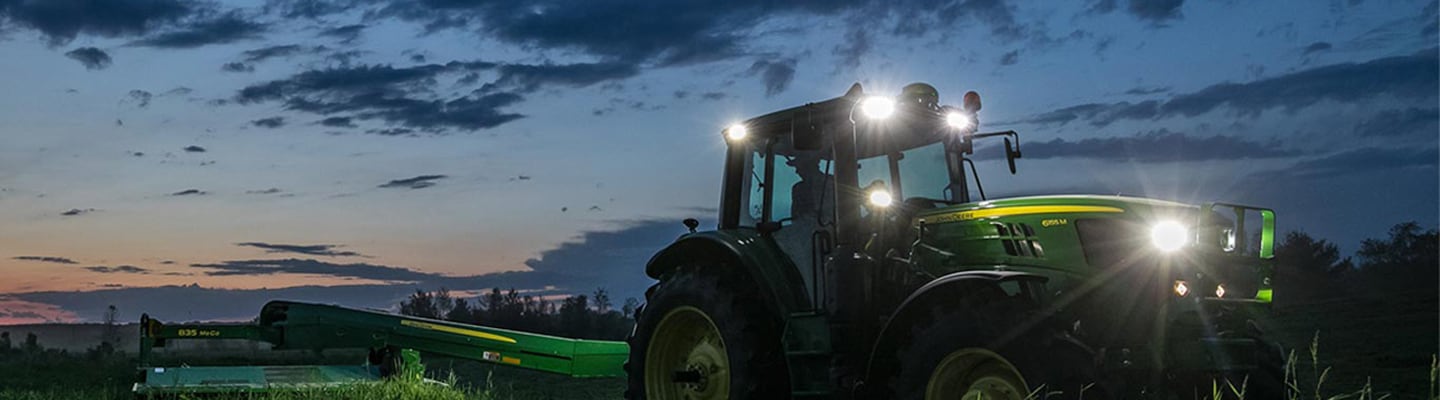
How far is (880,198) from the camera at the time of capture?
7930 millimetres

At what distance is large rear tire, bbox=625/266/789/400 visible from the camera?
7910 mm

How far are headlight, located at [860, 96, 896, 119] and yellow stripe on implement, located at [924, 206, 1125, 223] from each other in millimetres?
872

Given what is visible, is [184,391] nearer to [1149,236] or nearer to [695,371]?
[695,371]

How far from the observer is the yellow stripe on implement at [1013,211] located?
673cm

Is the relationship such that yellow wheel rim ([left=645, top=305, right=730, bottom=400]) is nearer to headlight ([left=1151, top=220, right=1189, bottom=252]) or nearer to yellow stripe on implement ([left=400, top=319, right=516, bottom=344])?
yellow stripe on implement ([left=400, top=319, right=516, bottom=344])

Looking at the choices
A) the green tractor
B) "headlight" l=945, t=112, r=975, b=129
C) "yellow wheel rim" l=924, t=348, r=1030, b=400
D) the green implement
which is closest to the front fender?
the green tractor

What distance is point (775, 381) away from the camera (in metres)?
7.92

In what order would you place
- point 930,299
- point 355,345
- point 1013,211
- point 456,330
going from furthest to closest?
1. point 355,345
2. point 456,330
3. point 1013,211
4. point 930,299

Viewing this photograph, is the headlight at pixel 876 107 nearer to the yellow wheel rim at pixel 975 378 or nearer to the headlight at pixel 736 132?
the headlight at pixel 736 132

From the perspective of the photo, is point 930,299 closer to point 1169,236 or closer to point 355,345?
point 1169,236

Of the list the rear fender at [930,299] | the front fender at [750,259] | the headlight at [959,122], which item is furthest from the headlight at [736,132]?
the rear fender at [930,299]

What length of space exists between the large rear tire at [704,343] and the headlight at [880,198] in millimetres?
1036

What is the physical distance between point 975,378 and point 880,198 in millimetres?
1933

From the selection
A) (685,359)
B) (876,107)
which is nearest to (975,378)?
(876,107)
